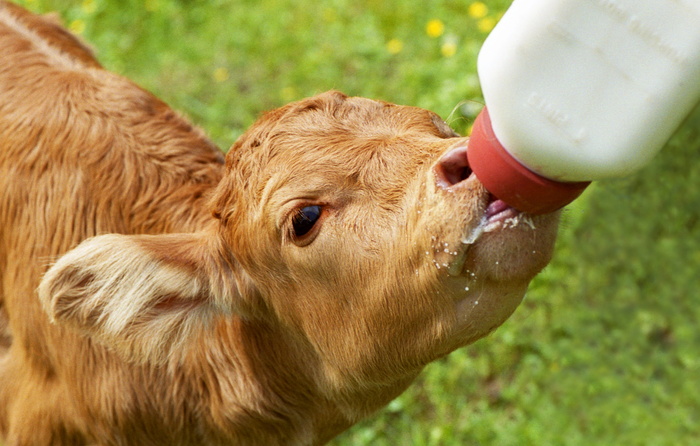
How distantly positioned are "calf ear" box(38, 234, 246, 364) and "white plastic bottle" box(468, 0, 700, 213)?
5.59ft

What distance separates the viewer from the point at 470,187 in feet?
9.23

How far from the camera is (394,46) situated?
25.8ft

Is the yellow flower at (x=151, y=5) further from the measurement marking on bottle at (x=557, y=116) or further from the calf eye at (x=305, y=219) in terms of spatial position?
the measurement marking on bottle at (x=557, y=116)

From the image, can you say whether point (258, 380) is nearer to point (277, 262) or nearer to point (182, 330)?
point (182, 330)

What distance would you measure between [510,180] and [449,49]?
523 centimetres

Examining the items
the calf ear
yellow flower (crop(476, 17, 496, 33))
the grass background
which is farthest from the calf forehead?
yellow flower (crop(476, 17, 496, 33))

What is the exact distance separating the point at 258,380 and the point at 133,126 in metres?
1.46

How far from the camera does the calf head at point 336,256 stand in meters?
2.95

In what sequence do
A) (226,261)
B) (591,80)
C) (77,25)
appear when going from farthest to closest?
(77,25), (226,261), (591,80)

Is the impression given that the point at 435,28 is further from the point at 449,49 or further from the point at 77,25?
the point at 77,25

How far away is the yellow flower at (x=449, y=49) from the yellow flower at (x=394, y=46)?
41cm

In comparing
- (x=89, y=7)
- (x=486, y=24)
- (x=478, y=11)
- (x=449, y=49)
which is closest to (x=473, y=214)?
(x=449, y=49)

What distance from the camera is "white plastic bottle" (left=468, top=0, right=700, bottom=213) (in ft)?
7.29

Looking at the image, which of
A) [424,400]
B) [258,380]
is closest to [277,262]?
[258,380]
